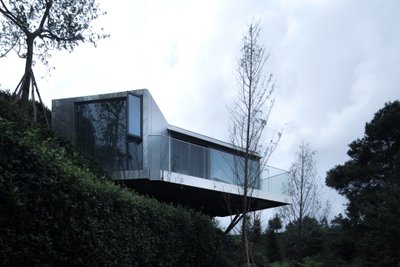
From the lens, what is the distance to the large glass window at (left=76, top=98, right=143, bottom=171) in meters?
20.6

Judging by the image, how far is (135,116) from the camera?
20.9 m

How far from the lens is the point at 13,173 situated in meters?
7.32

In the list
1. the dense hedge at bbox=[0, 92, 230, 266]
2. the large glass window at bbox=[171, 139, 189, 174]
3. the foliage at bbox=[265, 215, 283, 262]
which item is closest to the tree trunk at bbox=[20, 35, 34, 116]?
the large glass window at bbox=[171, 139, 189, 174]

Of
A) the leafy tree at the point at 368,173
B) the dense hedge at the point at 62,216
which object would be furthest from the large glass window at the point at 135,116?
the leafy tree at the point at 368,173

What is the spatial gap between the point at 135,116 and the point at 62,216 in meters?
12.4

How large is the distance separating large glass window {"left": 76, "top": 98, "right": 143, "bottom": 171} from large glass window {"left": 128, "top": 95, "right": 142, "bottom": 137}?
202 mm

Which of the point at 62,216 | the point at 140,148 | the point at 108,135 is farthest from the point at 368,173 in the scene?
the point at 62,216

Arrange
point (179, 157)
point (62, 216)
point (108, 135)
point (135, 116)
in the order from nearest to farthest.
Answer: point (62, 216), point (135, 116), point (108, 135), point (179, 157)

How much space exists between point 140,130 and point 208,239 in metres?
5.16

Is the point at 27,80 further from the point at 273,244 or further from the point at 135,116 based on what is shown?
the point at 273,244

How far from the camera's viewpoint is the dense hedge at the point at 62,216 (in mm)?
7293

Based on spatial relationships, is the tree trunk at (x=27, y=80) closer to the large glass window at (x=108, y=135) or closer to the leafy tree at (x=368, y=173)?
the large glass window at (x=108, y=135)

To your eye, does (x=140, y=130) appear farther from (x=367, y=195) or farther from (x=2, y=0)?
(x=367, y=195)

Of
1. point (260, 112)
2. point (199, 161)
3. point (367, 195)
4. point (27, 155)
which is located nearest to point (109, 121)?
point (199, 161)
